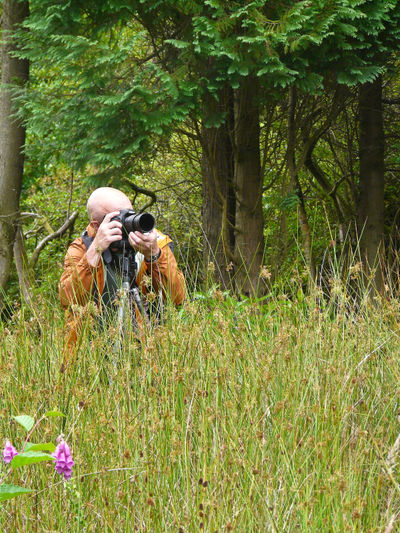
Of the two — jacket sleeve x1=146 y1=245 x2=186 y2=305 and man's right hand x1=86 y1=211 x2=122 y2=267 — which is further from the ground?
man's right hand x1=86 y1=211 x2=122 y2=267

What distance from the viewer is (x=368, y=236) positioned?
6.47 m

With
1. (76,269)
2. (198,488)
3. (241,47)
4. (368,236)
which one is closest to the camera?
(198,488)

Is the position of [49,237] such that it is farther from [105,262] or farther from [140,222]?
[140,222]

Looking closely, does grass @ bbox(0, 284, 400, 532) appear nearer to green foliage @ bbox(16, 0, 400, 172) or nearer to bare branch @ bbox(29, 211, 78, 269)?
green foliage @ bbox(16, 0, 400, 172)

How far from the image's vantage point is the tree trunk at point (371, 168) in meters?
6.44

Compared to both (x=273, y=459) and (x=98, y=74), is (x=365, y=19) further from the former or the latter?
(x=273, y=459)

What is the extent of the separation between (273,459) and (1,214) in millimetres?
6233

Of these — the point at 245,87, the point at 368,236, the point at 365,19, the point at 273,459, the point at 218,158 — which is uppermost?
the point at 365,19

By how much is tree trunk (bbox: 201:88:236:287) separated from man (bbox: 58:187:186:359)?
259 centimetres

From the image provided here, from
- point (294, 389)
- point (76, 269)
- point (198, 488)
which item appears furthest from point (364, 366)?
point (76, 269)

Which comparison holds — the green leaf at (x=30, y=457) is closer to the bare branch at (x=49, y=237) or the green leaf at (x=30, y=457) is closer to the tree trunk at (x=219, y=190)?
the tree trunk at (x=219, y=190)

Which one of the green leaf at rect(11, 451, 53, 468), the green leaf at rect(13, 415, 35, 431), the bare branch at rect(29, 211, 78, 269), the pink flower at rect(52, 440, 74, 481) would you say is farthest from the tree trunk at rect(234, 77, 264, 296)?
the green leaf at rect(11, 451, 53, 468)

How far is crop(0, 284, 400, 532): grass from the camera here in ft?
5.97

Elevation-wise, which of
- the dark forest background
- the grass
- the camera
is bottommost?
the grass
